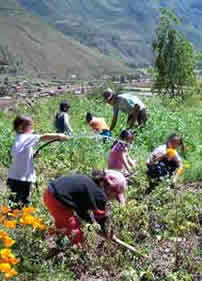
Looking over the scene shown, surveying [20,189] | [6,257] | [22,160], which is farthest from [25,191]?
[6,257]

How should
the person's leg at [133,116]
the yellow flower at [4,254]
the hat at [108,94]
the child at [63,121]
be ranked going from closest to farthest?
→ 1. the yellow flower at [4,254]
2. the hat at [108,94]
3. the person's leg at [133,116]
4. the child at [63,121]

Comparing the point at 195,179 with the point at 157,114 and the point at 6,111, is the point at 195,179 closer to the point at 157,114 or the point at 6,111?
the point at 157,114

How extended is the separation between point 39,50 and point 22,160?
141 m

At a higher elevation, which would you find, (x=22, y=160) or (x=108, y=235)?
(x=22, y=160)

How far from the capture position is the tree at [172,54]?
73.7 ft

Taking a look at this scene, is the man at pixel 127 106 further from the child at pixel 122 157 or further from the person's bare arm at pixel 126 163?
the person's bare arm at pixel 126 163

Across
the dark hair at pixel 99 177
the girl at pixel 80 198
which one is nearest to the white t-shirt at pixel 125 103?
the girl at pixel 80 198

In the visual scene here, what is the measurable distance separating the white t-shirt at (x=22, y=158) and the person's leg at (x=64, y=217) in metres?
0.87

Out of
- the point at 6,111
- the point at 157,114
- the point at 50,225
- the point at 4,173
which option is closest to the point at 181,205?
the point at 50,225

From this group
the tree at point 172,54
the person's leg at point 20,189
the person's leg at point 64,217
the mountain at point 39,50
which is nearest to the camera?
the person's leg at point 64,217

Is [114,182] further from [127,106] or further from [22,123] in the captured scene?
[127,106]

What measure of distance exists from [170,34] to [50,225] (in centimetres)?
1842

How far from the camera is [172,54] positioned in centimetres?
2262

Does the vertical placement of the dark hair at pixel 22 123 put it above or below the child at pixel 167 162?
above
